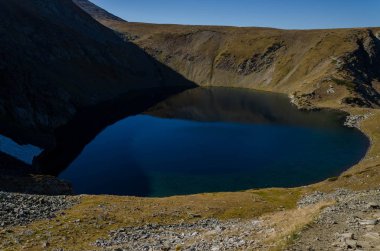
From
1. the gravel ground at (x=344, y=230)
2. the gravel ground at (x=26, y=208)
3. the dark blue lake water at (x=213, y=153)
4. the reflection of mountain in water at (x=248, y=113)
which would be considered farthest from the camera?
the reflection of mountain in water at (x=248, y=113)

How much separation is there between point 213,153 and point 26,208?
64658mm

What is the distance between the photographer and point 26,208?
4706 centimetres

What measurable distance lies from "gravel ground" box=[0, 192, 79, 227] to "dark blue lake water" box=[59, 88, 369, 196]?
27.1 m

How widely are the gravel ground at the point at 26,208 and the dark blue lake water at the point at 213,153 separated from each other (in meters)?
27.1

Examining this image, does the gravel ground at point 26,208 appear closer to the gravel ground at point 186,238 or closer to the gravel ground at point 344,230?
the gravel ground at point 186,238

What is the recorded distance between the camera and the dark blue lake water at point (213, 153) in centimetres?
8488

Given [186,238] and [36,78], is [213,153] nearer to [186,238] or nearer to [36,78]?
[36,78]

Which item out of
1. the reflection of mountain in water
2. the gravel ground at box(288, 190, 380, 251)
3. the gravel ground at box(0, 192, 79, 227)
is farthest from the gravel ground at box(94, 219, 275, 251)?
the reflection of mountain in water

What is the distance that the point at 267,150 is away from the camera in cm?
10900

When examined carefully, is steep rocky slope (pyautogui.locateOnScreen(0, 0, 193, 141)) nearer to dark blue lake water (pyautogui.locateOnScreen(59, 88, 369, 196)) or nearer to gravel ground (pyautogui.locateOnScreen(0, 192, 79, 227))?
dark blue lake water (pyautogui.locateOnScreen(59, 88, 369, 196))

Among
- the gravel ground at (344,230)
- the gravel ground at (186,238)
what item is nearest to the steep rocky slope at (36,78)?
the gravel ground at (186,238)

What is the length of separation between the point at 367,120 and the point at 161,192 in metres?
→ 88.5

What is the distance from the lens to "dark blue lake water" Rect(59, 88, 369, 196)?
8488cm

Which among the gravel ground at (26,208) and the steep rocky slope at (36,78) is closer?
the gravel ground at (26,208)
